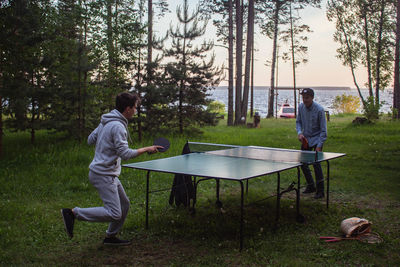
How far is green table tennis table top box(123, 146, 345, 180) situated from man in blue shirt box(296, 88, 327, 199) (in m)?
0.62

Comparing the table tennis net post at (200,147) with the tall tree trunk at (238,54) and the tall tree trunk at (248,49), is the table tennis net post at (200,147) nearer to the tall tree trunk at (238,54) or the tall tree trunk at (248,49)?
the tall tree trunk at (238,54)

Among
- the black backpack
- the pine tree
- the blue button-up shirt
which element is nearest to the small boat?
the pine tree

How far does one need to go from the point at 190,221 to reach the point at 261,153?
1.65 m

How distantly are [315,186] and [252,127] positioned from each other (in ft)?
40.7

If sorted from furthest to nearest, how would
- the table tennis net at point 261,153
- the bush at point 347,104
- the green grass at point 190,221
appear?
the bush at point 347,104 → the table tennis net at point 261,153 → the green grass at point 190,221

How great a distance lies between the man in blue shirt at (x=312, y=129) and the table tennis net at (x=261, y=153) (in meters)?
0.57

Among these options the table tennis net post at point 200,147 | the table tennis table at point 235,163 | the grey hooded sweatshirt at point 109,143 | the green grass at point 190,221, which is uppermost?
the grey hooded sweatshirt at point 109,143

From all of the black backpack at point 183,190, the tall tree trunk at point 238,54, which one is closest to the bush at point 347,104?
the tall tree trunk at point 238,54

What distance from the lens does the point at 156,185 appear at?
310 inches

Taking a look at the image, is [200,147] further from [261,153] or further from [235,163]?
[235,163]

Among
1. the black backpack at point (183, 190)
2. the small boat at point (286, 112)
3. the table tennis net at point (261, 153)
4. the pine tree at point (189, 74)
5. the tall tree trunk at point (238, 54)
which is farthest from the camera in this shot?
the small boat at point (286, 112)

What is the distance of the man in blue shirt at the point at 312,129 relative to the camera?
6.90 m

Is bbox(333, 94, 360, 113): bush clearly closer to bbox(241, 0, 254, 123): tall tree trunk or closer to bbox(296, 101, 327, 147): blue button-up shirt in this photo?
bbox(241, 0, 254, 123): tall tree trunk

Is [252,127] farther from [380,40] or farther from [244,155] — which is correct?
[244,155]
